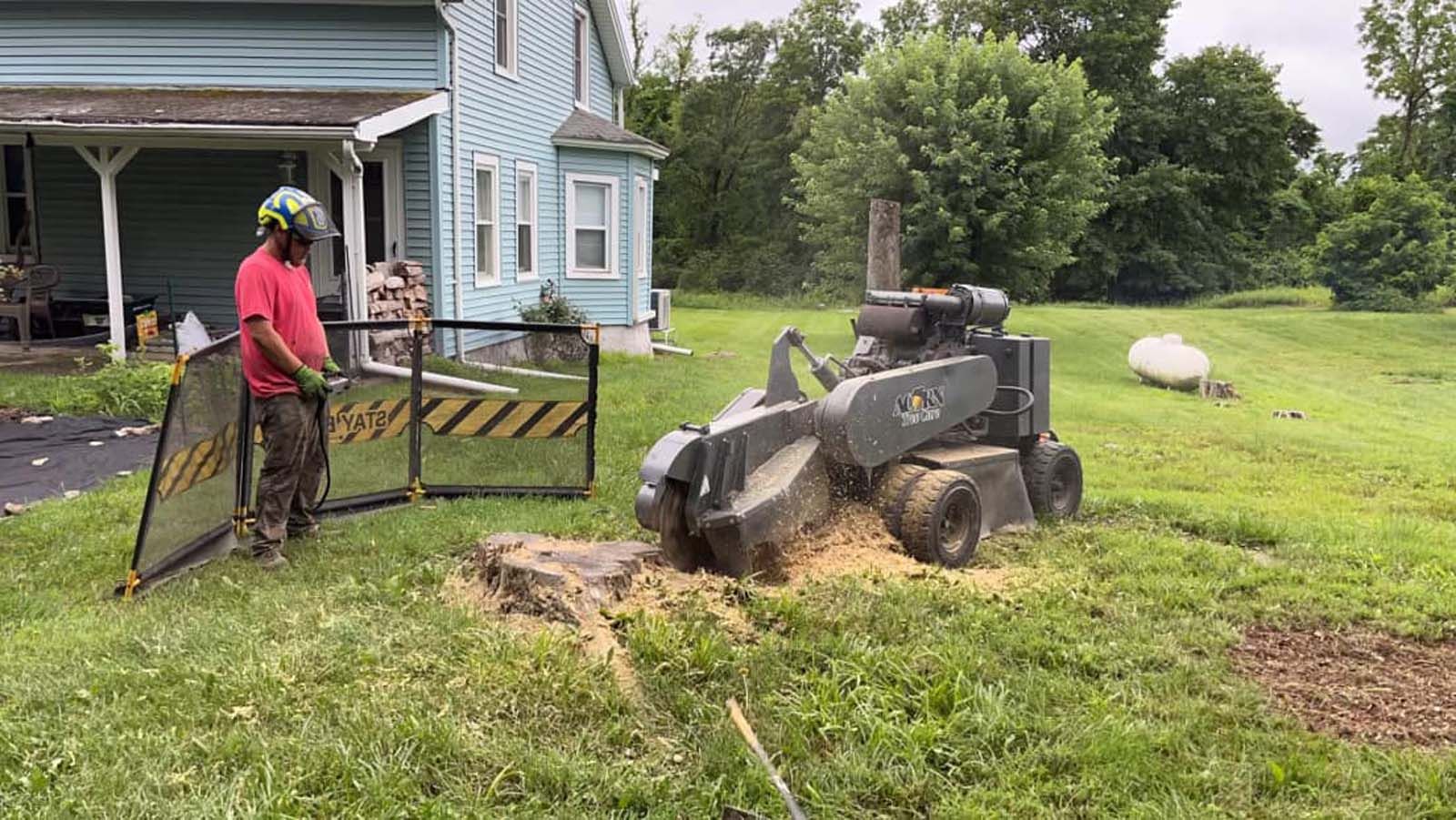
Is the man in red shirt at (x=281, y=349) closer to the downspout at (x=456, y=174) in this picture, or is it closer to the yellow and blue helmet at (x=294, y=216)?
the yellow and blue helmet at (x=294, y=216)

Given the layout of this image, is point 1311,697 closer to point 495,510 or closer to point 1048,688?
point 1048,688

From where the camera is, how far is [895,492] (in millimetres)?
5648

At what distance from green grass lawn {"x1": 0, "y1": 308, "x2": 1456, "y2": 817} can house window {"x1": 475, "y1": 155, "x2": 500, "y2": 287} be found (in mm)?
8559

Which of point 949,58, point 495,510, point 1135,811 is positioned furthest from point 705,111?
point 1135,811

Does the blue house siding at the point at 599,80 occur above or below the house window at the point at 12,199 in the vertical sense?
above

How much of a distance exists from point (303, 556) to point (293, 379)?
0.88m

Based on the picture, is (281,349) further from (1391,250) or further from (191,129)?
(1391,250)

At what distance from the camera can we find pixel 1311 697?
13.6ft

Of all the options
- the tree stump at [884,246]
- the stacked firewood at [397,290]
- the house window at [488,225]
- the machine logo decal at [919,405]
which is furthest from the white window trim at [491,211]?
the machine logo decal at [919,405]

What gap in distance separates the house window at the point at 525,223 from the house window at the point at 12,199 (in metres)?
6.14

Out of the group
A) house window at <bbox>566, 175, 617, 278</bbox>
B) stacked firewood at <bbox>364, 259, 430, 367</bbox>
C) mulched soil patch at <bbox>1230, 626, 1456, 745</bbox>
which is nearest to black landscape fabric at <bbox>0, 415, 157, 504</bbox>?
stacked firewood at <bbox>364, 259, 430, 367</bbox>

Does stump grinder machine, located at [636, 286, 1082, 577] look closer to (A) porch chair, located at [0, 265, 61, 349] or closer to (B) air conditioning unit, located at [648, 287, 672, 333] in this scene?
(A) porch chair, located at [0, 265, 61, 349]

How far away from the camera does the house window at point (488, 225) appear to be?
48.5 ft

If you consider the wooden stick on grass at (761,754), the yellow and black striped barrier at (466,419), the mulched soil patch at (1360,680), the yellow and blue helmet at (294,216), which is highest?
the yellow and blue helmet at (294,216)
